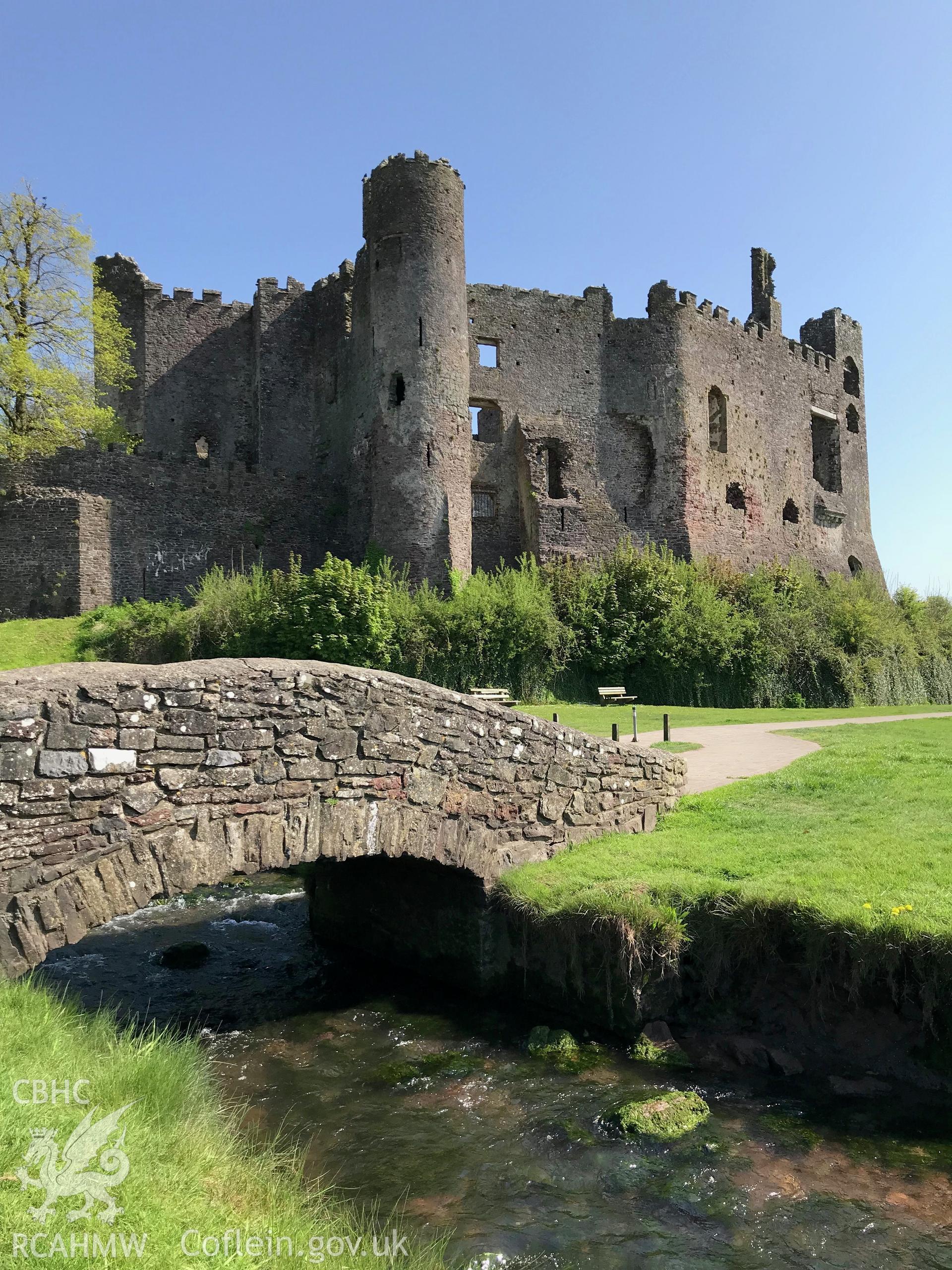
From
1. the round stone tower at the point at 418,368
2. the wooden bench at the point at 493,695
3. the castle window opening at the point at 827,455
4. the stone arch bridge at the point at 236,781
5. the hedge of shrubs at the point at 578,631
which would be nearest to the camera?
the stone arch bridge at the point at 236,781

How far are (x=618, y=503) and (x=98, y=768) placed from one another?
98.4 feet

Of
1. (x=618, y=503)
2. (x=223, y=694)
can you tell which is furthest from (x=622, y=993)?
(x=618, y=503)

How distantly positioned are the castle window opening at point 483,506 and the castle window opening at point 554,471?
2.09m

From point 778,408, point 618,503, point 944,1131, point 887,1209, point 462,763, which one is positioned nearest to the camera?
point 887,1209

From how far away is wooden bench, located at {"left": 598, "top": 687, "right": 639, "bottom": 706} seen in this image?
2389 cm

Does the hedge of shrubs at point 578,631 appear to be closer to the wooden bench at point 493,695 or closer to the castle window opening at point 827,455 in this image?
the wooden bench at point 493,695

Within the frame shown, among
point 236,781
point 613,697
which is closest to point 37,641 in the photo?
point 613,697

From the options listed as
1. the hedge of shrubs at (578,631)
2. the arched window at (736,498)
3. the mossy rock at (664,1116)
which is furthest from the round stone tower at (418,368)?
the mossy rock at (664,1116)

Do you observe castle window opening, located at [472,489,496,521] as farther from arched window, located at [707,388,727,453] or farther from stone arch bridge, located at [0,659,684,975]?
stone arch bridge, located at [0,659,684,975]

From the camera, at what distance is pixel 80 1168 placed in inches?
148

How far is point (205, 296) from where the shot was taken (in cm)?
3666

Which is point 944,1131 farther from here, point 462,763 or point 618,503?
point 618,503

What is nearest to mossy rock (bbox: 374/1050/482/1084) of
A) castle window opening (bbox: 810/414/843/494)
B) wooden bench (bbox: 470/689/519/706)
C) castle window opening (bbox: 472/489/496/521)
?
wooden bench (bbox: 470/689/519/706)

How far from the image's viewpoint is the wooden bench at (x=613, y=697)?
2389 cm
